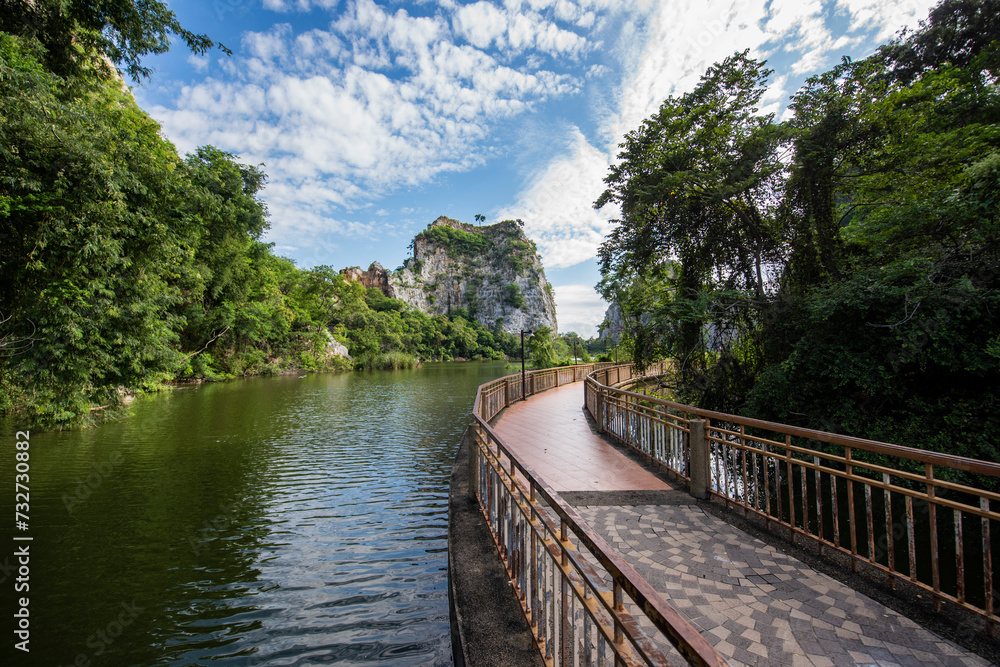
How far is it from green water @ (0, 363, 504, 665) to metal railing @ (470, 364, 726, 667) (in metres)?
1.55

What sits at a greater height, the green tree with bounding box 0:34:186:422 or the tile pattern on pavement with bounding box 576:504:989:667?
the green tree with bounding box 0:34:186:422

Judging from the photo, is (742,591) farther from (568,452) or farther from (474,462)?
(568,452)

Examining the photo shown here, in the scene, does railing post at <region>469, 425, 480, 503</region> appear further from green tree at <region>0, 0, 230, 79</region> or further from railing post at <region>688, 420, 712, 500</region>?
green tree at <region>0, 0, 230, 79</region>

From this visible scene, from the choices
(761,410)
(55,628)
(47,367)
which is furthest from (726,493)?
(47,367)

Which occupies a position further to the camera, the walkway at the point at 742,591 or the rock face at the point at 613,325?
the rock face at the point at 613,325

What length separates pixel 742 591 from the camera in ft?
9.07

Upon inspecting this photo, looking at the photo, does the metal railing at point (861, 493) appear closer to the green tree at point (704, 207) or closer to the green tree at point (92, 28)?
the green tree at point (704, 207)

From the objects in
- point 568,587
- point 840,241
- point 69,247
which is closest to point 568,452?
point 568,587

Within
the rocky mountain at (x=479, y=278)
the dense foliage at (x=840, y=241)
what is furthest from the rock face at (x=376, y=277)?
the dense foliage at (x=840, y=241)

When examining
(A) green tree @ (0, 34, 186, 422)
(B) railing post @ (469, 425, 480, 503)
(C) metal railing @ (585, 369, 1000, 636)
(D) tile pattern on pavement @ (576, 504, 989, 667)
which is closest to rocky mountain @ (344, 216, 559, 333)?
(A) green tree @ (0, 34, 186, 422)

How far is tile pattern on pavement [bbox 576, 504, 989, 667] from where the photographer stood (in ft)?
7.07

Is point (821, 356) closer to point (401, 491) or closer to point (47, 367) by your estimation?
point (401, 491)

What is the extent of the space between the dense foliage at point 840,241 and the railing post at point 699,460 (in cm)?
395

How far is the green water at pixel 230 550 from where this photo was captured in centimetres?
364
